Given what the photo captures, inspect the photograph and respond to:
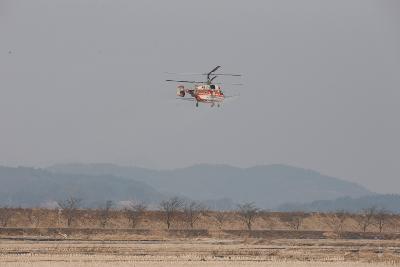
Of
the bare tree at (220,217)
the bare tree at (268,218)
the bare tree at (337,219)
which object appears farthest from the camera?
the bare tree at (337,219)

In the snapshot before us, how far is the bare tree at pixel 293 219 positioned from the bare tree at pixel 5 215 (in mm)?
46169

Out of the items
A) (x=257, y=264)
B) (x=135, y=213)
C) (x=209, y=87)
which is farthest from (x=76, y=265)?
(x=135, y=213)

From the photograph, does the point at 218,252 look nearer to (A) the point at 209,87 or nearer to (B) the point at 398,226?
(A) the point at 209,87

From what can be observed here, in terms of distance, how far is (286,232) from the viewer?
114938mm

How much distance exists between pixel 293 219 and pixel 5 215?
162 ft

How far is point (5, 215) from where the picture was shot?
133250mm

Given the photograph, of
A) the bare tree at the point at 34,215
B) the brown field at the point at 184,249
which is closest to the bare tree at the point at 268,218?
the brown field at the point at 184,249

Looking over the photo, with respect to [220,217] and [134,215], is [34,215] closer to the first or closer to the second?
[134,215]

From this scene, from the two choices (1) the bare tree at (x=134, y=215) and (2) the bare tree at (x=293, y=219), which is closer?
(1) the bare tree at (x=134, y=215)

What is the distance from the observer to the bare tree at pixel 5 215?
12844cm

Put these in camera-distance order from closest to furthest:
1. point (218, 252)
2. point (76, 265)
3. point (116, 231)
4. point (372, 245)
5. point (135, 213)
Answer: point (76, 265) → point (218, 252) → point (372, 245) → point (116, 231) → point (135, 213)

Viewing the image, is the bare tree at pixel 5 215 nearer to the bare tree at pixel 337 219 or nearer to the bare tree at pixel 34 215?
the bare tree at pixel 34 215

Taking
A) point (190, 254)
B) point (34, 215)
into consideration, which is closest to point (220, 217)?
point (34, 215)

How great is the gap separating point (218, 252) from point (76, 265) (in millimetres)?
18107
